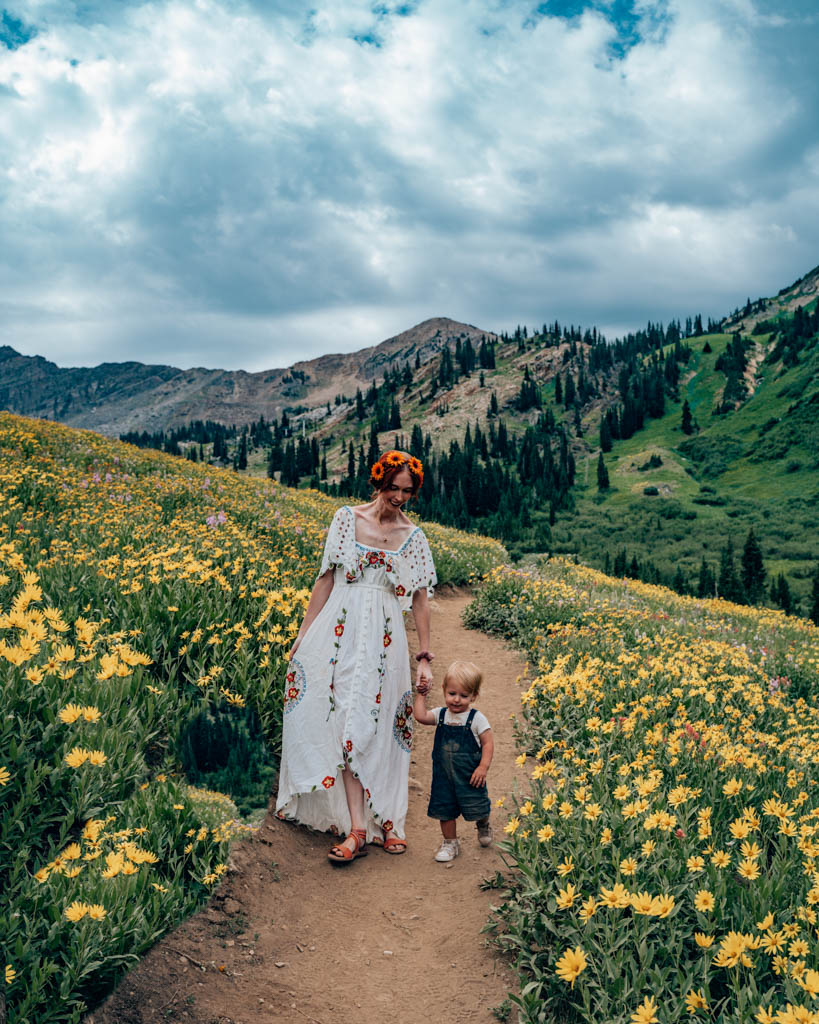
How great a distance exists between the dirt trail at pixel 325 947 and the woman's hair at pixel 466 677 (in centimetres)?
123

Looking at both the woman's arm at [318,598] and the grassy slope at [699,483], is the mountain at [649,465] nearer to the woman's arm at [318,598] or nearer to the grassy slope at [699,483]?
the grassy slope at [699,483]

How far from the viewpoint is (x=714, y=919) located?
10.1 ft

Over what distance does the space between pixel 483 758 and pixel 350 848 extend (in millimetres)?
1146

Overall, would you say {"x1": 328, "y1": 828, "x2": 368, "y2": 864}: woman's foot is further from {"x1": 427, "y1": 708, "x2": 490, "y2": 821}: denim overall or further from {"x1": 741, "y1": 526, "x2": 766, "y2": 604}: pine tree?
{"x1": 741, "y1": 526, "x2": 766, "y2": 604}: pine tree

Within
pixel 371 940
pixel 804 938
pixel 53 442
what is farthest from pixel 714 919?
pixel 53 442

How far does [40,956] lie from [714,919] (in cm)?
308

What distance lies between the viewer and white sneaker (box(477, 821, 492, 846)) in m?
4.89

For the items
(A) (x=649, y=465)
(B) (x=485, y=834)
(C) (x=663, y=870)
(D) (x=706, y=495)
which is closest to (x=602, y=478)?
(A) (x=649, y=465)

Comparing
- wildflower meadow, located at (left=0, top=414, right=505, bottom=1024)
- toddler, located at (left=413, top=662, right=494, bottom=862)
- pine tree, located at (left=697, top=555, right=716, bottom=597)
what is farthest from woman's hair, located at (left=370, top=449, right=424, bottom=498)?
pine tree, located at (left=697, top=555, right=716, bottom=597)

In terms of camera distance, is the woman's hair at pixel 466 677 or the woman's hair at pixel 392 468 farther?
the woman's hair at pixel 392 468

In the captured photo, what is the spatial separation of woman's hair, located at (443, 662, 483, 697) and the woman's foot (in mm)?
1283

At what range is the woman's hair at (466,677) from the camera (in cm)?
470

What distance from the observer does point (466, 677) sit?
4.72 m

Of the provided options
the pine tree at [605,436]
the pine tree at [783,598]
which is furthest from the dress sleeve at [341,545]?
the pine tree at [605,436]
